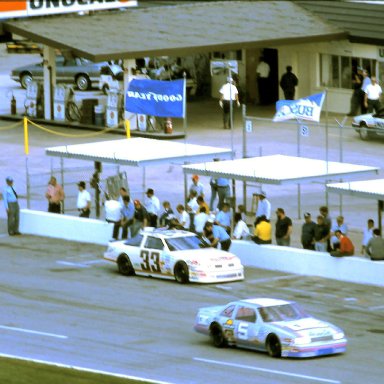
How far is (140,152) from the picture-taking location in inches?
1709

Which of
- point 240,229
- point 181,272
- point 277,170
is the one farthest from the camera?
point 277,170

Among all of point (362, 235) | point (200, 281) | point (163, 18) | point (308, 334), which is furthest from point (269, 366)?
point (163, 18)

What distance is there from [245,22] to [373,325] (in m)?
28.4

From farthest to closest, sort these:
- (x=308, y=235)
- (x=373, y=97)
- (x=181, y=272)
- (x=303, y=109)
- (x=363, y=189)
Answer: (x=373, y=97) < (x=303, y=109) < (x=308, y=235) < (x=363, y=189) < (x=181, y=272)

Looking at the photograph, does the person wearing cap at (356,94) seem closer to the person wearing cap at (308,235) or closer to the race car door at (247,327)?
the person wearing cap at (308,235)

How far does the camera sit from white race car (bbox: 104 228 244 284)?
122 ft

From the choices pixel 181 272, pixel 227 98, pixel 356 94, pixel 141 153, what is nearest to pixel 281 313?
pixel 181 272

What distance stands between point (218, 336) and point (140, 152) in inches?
499

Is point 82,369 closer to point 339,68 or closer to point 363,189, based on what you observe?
point 363,189

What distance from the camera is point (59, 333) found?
32562mm

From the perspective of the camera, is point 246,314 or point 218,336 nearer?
point 246,314

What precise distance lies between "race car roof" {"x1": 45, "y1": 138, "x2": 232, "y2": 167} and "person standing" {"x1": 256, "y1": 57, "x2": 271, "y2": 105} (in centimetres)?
1736

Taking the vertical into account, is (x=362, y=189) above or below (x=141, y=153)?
below

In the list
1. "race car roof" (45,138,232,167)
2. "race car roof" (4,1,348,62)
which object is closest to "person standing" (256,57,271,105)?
"race car roof" (4,1,348,62)
